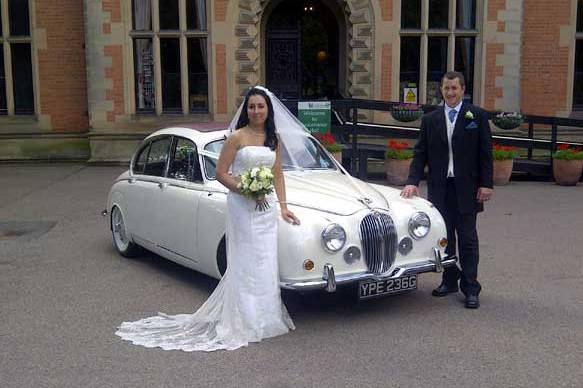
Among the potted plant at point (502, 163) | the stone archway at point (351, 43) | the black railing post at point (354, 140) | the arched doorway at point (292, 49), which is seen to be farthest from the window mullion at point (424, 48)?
the potted plant at point (502, 163)

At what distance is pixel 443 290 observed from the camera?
6.29 m

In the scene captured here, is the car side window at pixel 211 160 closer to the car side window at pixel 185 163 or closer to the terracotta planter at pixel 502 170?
the car side window at pixel 185 163

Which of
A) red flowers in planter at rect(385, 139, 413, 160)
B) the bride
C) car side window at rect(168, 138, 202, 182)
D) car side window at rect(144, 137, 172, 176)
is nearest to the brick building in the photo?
red flowers in planter at rect(385, 139, 413, 160)

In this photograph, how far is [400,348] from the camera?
4.96 metres

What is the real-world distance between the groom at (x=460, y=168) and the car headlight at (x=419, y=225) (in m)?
0.38

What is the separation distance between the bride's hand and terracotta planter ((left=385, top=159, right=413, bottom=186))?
7.46 m

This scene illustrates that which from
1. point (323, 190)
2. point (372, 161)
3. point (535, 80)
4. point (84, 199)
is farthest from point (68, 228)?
point (535, 80)

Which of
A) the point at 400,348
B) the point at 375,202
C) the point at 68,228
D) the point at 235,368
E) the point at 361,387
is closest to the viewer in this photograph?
the point at 361,387

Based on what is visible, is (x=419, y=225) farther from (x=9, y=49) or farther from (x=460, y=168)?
(x=9, y=49)

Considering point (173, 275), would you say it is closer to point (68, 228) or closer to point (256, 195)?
point (256, 195)

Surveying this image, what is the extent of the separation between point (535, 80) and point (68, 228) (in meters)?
11.2

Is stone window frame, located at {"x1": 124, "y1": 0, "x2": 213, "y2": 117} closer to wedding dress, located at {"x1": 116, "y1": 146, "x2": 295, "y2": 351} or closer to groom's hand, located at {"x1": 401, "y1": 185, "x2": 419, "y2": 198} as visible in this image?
Answer: groom's hand, located at {"x1": 401, "y1": 185, "x2": 419, "y2": 198}

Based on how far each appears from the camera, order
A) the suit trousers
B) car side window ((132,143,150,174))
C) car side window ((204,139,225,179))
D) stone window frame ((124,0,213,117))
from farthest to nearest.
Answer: stone window frame ((124,0,213,117))
car side window ((132,143,150,174))
car side window ((204,139,225,179))
the suit trousers

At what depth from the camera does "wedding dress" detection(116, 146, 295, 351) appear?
17.1ft
